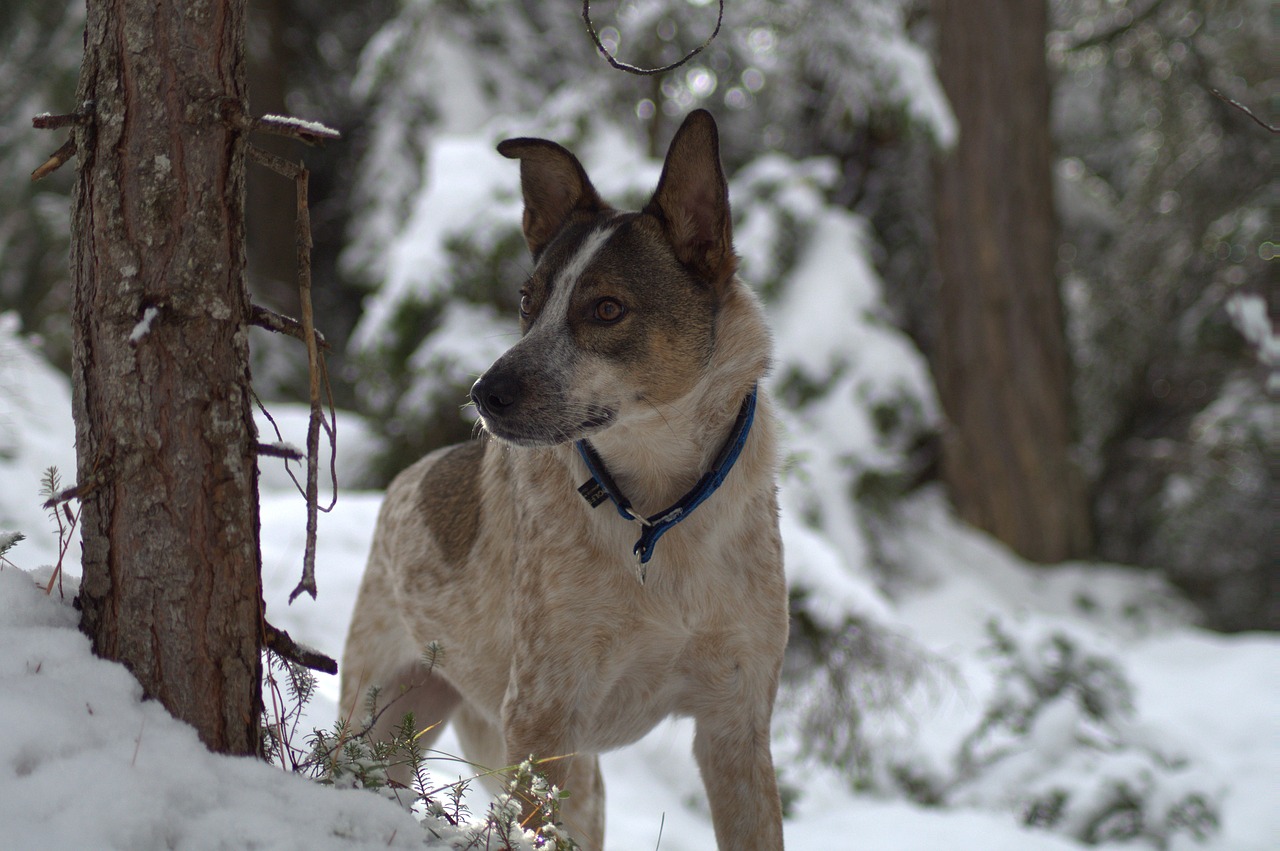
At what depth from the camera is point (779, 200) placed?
758cm

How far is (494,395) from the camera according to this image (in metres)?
2.76

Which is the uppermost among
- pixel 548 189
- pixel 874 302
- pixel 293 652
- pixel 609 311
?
pixel 874 302

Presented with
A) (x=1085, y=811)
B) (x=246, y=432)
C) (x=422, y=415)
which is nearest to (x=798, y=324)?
(x=422, y=415)

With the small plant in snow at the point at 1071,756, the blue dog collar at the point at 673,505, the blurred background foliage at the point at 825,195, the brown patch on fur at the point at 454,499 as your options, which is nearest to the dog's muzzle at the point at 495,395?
the blue dog collar at the point at 673,505

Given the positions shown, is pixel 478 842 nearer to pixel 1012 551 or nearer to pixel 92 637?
pixel 92 637

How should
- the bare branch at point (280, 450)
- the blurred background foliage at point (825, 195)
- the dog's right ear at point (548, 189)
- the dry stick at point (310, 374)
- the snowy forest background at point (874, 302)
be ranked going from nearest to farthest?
the dry stick at point (310, 374) → the bare branch at point (280, 450) → the dog's right ear at point (548, 189) → the snowy forest background at point (874, 302) → the blurred background foliage at point (825, 195)

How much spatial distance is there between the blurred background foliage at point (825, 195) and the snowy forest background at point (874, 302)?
0.11ft

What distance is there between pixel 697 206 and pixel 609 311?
0.44 meters

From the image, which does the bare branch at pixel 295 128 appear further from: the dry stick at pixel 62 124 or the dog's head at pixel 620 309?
the dog's head at pixel 620 309

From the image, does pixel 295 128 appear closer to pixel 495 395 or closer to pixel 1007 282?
pixel 495 395

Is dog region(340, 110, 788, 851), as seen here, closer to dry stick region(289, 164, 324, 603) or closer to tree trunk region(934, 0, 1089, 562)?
dry stick region(289, 164, 324, 603)

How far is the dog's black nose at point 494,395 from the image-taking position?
9.05 feet

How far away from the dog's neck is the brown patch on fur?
32.8 inches

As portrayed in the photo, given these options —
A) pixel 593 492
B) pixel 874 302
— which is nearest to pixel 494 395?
pixel 593 492
